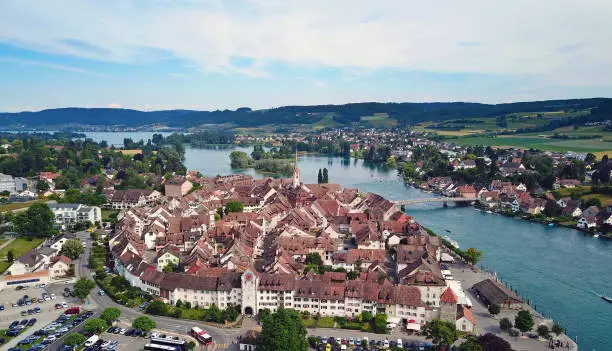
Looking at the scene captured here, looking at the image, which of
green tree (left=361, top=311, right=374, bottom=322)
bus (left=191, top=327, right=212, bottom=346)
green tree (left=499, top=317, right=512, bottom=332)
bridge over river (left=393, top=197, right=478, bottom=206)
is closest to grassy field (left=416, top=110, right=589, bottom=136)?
bridge over river (left=393, top=197, right=478, bottom=206)

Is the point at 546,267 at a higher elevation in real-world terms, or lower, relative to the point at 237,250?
lower

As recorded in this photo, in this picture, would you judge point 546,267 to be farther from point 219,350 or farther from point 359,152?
point 359,152

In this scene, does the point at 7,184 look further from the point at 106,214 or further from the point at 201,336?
the point at 201,336

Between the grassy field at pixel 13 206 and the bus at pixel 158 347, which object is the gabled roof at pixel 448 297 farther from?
the grassy field at pixel 13 206

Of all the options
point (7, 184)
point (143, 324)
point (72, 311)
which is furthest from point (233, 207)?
point (7, 184)

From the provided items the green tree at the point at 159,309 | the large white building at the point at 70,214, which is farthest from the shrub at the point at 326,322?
the large white building at the point at 70,214

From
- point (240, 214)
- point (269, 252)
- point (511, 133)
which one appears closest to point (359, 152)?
point (511, 133)
